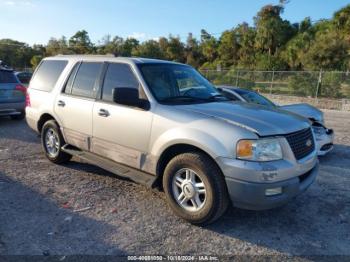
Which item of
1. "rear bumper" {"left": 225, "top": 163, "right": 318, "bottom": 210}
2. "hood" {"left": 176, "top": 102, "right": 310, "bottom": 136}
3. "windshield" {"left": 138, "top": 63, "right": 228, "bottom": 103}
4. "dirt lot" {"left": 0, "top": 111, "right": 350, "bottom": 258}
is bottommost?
"dirt lot" {"left": 0, "top": 111, "right": 350, "bottom": 258}

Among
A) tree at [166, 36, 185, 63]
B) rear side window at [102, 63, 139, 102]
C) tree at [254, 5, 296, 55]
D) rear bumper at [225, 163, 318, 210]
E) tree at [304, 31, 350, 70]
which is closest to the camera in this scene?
rear bumper at [225, 163, 318, 210]

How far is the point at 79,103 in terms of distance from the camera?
5285mm

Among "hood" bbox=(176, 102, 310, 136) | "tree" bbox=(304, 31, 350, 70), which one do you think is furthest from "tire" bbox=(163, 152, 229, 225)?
"tree" bbox=(304, 31, 350, 70)

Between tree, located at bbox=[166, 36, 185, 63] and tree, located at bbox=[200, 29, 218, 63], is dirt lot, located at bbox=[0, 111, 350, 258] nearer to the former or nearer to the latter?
tree, located at bbox=[200, 29, 218, 63]

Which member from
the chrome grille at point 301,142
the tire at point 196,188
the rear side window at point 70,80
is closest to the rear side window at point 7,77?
the rear side window at point 70,80

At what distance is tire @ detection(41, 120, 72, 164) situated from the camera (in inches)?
232

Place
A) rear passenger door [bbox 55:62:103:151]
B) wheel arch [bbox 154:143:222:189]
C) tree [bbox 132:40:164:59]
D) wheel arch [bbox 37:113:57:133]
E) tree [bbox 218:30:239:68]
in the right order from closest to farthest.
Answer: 1. wheel arch [bbox 154:143:222:189]
2. rear passenger door [bbox 55:62:103:151]
3. wheel arch [bbox 37:113:57:133]
4. tree [bbox 218:30:239:68]
5. tree [bbox 132:40:164:59]

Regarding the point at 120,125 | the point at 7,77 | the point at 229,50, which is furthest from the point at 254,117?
the point at 229,50

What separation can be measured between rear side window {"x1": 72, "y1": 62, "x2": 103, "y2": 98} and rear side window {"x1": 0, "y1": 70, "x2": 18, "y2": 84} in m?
5.48

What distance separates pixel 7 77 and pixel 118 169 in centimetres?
709

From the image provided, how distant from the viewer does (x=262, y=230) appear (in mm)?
3947

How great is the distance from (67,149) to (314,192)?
3972 millimetres

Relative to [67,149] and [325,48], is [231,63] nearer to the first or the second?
[325,48]

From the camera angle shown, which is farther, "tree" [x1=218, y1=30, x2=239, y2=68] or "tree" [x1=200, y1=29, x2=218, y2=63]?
"tree" [x1=200, y1=29, x2=218, y2=63]
